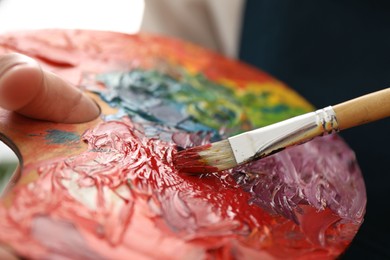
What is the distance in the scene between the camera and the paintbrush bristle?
573 mm

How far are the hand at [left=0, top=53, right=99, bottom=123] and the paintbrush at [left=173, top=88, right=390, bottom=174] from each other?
140 millimetres

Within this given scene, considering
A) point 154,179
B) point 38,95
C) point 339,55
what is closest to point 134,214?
point 154,179

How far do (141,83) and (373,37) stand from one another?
A: 447 mm

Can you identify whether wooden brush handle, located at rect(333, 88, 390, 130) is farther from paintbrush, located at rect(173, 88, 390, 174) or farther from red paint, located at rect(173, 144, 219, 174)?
red paint, located at rect(173, 144, 219, 174)

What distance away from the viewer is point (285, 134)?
592mm

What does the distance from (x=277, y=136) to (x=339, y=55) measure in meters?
0.44

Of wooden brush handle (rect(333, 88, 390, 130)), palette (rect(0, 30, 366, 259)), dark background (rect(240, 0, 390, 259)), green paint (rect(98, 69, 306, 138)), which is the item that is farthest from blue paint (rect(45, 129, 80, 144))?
dark background (rect(240, 0, 390, 259))

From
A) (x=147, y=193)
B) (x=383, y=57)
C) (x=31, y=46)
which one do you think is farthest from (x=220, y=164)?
(x=383, y=57)

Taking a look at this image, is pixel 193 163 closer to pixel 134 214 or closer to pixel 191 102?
pixel 134 214

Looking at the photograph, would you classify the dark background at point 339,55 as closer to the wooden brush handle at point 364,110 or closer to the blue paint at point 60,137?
the wooden brush handle at point 364,110

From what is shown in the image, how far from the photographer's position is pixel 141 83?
77cm

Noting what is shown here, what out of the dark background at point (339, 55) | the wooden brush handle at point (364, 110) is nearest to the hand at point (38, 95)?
the wooden brush handle at point (364, 110)

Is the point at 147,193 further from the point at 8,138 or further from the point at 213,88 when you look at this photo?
the point at 213,88

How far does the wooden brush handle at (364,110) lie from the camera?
58 cm
